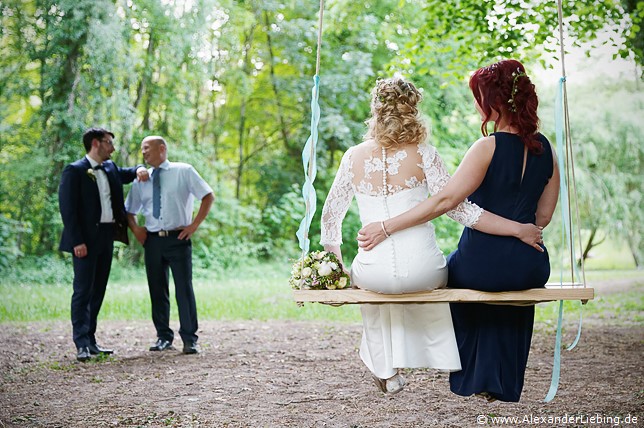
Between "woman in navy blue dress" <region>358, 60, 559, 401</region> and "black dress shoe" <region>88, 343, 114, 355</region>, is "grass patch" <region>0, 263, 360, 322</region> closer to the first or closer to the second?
"black dress shoe" <region>88, 343, 114, 355</region>

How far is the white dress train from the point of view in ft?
11.8

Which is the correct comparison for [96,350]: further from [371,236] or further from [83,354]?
[371,236]

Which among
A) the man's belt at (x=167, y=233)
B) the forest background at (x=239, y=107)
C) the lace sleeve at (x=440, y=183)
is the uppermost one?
the forest background at (x=239, y=107)

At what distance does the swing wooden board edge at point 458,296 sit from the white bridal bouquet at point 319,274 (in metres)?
0.13

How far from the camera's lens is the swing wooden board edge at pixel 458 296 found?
3.49 m

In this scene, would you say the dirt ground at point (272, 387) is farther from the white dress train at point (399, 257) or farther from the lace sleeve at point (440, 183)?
the lace sleeve at point (440, 183)

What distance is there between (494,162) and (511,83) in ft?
1.19

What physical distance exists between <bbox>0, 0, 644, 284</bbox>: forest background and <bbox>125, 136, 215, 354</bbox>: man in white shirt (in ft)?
22.1

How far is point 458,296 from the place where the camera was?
352cm

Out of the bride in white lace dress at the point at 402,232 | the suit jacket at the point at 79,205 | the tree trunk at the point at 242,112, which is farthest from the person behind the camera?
the tree trunk at the point at 242,112

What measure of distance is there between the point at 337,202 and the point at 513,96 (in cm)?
98

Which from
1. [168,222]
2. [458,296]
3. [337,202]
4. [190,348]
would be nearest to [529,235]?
[458,296]

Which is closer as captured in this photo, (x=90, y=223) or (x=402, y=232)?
(x=402, y=232)
